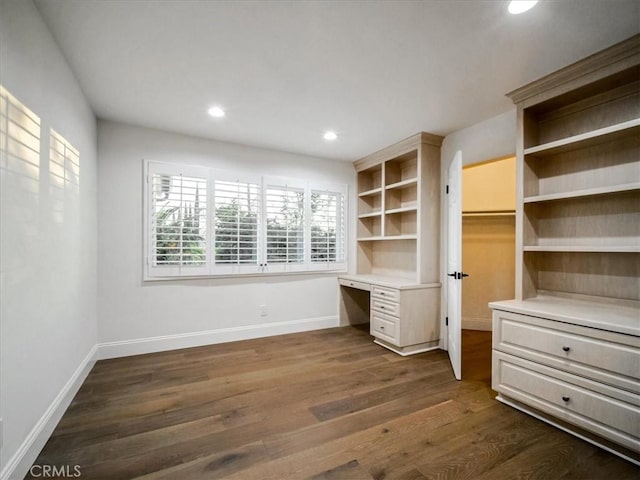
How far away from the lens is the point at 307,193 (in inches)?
165

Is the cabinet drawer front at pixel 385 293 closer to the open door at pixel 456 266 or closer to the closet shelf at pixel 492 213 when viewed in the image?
the open door at pixel 456 266

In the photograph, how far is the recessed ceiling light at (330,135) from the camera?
3.41m

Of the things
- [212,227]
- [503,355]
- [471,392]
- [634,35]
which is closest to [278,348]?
[212,227]

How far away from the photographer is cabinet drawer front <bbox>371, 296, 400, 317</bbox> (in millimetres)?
3325

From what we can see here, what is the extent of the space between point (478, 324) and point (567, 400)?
2561mm

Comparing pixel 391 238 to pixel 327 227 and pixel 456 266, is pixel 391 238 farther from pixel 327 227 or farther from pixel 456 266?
pixel 456 266

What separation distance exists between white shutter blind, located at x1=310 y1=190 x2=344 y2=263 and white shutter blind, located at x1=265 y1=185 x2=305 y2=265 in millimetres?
191

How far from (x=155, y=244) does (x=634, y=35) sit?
427 cm

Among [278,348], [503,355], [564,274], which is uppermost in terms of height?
[564,274]

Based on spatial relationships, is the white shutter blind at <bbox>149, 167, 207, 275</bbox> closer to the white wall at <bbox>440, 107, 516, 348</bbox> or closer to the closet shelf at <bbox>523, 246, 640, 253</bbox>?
the white wall at <bbox>440, 107, 516, 348</bbox>

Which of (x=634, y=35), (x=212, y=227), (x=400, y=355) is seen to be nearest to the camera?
(x=634, y=35)

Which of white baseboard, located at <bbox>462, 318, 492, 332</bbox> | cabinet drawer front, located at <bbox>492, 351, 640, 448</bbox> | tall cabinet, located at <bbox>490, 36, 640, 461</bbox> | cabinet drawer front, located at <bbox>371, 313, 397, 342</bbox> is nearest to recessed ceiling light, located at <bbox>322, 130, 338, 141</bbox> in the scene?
tall cabinet, located at <bbox>490, 36, 640, 461</bbox>

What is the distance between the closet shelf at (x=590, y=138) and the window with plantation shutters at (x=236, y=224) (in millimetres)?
2594

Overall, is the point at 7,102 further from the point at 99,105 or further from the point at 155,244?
the point at 155,244
